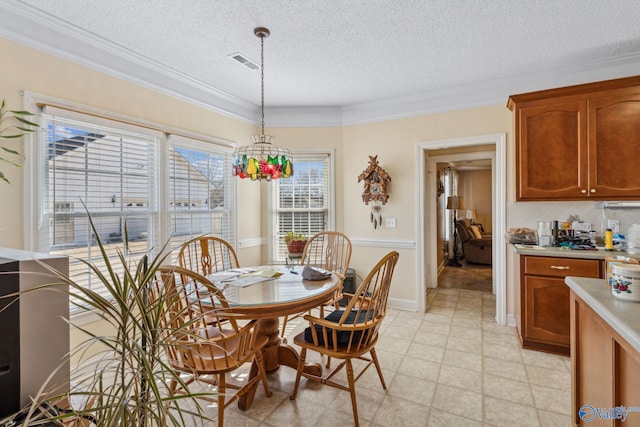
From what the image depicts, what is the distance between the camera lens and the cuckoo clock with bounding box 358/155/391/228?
4059 millimetres

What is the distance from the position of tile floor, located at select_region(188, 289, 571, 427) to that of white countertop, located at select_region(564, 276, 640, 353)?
1.05 metres

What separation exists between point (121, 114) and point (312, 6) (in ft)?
6.27

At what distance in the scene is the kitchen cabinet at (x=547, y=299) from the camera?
2742 mm

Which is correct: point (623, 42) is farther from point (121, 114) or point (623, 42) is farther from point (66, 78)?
point (66, 78)

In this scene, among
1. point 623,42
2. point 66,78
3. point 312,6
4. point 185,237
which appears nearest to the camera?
point 312,6

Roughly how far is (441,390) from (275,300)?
1417 mm

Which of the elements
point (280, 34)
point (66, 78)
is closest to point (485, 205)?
point (280, 34)

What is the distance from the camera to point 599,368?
1328mm

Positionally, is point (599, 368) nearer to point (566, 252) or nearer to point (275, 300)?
point (275, 300)

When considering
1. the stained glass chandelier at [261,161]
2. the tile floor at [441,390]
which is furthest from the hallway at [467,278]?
the stained glass chandelier at [261,161]

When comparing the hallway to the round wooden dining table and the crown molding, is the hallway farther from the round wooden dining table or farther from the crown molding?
the crown molding

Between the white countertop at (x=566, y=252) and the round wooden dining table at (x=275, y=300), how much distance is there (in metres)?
1.80

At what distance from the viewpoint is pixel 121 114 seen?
282cm

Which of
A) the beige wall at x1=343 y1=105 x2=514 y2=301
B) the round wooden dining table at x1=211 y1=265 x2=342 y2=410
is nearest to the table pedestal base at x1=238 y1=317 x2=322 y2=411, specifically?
the round wooden dining table at x1=211 y1=265 x2=342 y2=410
